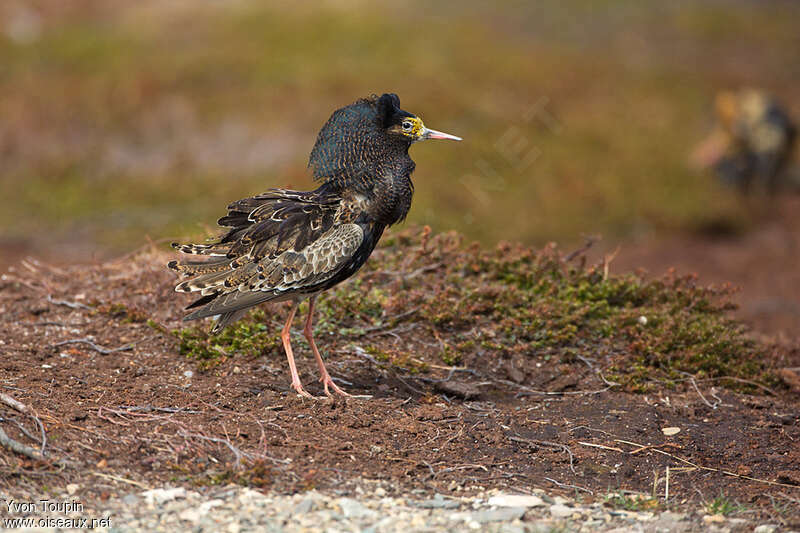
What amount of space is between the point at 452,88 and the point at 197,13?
22.2 ft

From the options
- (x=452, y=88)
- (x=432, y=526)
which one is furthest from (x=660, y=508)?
(x=452, y=88)

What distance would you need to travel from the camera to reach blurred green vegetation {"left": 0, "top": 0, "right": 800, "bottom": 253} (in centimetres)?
1505

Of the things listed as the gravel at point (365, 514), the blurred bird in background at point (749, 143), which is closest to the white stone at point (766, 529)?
the gravel at point (365, 514)

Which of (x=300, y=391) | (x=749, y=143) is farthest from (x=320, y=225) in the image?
(x=749, y=143)

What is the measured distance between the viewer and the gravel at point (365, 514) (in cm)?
447

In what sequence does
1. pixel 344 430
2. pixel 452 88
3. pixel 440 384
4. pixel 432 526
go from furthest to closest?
pixel 452 88, pixel 440 384, pixel 344 430, pixel 432 526

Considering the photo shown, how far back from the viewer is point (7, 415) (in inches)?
210

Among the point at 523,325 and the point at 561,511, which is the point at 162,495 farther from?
the point at 523,325

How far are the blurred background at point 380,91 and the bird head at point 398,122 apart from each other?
6737mm

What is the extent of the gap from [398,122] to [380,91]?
10.8m

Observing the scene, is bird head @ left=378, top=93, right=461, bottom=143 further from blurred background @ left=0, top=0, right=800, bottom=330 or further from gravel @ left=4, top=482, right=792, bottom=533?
blurred background @ left=0, top=0, right=800, bottom=330

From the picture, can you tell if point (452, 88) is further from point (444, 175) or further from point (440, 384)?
point (440, 384)

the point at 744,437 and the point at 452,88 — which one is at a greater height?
the point at 452,88

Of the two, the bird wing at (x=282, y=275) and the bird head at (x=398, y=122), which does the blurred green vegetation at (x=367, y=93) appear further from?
the bird wing at (x=282, y=275)
